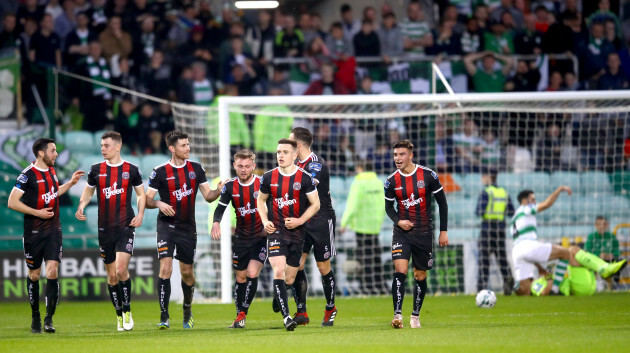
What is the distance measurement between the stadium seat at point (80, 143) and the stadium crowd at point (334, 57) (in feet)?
1.21

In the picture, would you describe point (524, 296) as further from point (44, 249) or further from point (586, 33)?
point (44, 249)

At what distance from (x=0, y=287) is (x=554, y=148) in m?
9.97

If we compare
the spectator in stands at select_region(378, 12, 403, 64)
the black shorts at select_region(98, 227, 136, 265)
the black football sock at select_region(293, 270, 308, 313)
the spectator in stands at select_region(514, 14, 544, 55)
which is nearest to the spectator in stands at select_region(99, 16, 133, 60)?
the spectator in stands at select_region(378, 12, 403, 64)

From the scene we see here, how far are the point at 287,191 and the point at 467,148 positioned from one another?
8635 mm

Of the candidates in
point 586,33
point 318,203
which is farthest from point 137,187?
point 586,33

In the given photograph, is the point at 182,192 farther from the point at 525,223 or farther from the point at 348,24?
the point at 348,24

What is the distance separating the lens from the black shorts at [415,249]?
33.0 ft

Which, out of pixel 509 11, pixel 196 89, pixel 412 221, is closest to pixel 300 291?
pixel 412 221

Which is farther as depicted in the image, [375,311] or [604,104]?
[604,104]

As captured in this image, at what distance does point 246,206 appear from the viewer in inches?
411

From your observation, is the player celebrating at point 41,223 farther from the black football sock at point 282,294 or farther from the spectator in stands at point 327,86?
the spectator in stands at point 327,86

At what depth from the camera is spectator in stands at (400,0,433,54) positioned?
65.1 ft

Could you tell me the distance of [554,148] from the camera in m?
17.9

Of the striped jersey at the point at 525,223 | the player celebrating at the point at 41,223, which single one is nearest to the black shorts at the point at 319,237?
the player celebrating at the point at 41,223
